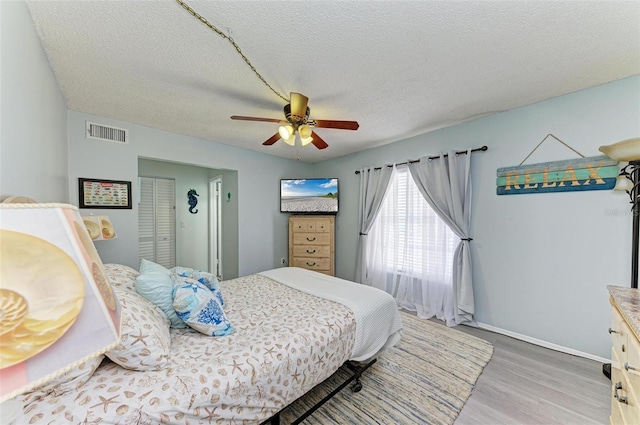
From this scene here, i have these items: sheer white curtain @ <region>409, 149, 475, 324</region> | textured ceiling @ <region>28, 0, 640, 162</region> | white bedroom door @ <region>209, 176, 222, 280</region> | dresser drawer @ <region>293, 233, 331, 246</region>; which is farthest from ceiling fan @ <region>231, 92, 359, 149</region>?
white bedroom door @ <region>209, 176, 222, 280</region>

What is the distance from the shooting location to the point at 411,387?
1833 millimetres

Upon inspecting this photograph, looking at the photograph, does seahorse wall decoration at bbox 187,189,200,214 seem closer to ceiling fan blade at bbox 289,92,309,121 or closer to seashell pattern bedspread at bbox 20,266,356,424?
seashell pattern bedspread at bbox 20,266,356,424

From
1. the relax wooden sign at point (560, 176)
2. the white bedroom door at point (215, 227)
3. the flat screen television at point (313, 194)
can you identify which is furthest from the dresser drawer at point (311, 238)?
the relax wooden sign at point (560, 176)

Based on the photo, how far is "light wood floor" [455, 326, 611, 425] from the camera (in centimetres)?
156

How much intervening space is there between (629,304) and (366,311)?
1388 mm

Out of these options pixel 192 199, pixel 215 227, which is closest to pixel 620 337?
pixel 215 227

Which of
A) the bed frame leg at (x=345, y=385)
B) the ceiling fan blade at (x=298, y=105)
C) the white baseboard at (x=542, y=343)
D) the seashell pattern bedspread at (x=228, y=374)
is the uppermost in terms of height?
the ceiling fan blade at (x=298, y=105)

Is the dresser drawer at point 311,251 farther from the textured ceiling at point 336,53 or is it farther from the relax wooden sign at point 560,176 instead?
the relax wooden sign at point 560,176

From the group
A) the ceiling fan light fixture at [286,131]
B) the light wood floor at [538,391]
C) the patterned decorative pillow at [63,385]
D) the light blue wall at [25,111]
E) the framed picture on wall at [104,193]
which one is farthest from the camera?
the framed picture on wall at [104,193]

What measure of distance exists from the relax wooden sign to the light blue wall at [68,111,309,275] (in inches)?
133

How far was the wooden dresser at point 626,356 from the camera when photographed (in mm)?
957

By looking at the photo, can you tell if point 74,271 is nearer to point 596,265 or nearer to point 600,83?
point 596,265

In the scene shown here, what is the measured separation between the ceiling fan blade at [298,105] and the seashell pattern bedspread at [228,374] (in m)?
1.57

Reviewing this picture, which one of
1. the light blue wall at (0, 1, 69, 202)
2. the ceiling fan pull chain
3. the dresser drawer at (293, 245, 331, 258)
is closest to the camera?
the light blue wall at (0, 1, 69, 202)
